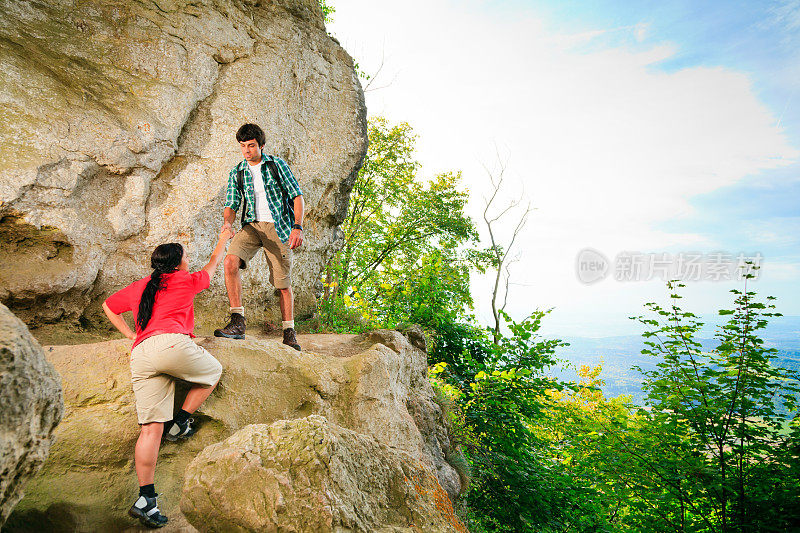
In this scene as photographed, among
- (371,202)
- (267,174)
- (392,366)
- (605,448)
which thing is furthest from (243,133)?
(371,202)

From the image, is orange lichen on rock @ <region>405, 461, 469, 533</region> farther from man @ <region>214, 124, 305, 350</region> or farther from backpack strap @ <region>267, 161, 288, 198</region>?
backpack strap @ <region>267, 161, 288, 198</region>

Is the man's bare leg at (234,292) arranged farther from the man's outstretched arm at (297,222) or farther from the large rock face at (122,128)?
the large rock face at (122,128)

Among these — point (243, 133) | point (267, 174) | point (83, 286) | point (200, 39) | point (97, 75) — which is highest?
point (200, 39)

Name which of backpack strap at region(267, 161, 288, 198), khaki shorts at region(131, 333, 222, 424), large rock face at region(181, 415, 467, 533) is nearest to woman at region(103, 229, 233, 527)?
khaki shorts at region(131, 333, 222, 424)

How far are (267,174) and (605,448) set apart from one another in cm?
674

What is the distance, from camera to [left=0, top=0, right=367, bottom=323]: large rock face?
171 inches

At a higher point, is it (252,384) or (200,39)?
(200,39)

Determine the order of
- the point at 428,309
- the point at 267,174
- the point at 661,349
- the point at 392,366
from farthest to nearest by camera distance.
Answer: the point at 428,309, the point at 661,349, the point at 392,366, the point at 267,174

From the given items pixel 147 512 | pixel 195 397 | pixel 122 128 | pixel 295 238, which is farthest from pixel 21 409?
pixel 122 128

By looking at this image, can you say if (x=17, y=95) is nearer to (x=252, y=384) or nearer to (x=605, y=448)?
(x=252, y=384)

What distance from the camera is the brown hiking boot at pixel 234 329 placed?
4684 millimetres

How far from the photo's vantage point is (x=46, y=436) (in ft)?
6.66

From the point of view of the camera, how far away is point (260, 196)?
15.8 ft

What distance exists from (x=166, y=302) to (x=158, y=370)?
0.51m
